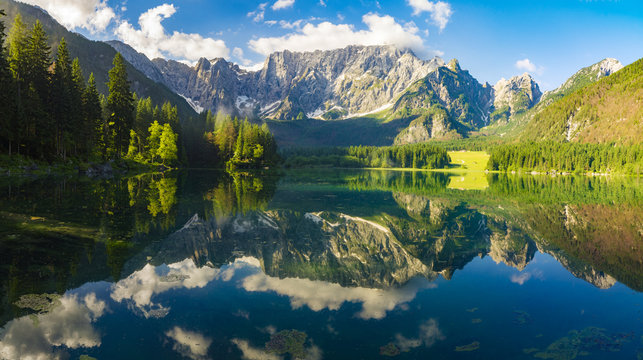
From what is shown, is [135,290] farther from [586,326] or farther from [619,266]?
[619,266]

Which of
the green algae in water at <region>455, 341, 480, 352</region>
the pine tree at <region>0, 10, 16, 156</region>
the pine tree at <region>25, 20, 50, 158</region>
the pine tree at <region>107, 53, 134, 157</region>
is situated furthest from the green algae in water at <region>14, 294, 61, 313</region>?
the pine tree at <region>107, 53, 134, 157</region>

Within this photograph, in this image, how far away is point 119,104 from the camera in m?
77.0

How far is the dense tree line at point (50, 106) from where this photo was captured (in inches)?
2015

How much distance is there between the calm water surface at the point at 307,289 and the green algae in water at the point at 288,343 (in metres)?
0.05

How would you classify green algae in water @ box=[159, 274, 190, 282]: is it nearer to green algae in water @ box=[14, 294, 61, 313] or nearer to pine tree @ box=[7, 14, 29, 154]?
green algae in water @ box=[14, 294, 61, 313]

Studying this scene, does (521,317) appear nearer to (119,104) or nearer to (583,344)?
(583,344)

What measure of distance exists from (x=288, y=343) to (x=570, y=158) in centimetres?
21234

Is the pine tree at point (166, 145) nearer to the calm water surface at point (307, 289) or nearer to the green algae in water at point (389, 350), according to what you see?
the calm water surface at point (307, 289)

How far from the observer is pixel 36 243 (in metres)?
15.4

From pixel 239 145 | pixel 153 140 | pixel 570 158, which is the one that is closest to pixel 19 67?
pixel 153 140

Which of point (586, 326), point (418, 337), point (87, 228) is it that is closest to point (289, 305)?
point (418, 337)

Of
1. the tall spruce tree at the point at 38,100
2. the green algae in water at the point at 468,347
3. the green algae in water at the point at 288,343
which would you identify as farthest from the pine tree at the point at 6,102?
the green algae in water at the point at 468,347

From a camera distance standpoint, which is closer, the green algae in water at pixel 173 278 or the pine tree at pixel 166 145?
the green algae in water at pixel 173 278

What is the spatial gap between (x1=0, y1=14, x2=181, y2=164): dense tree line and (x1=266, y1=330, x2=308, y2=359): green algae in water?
5976 cm
